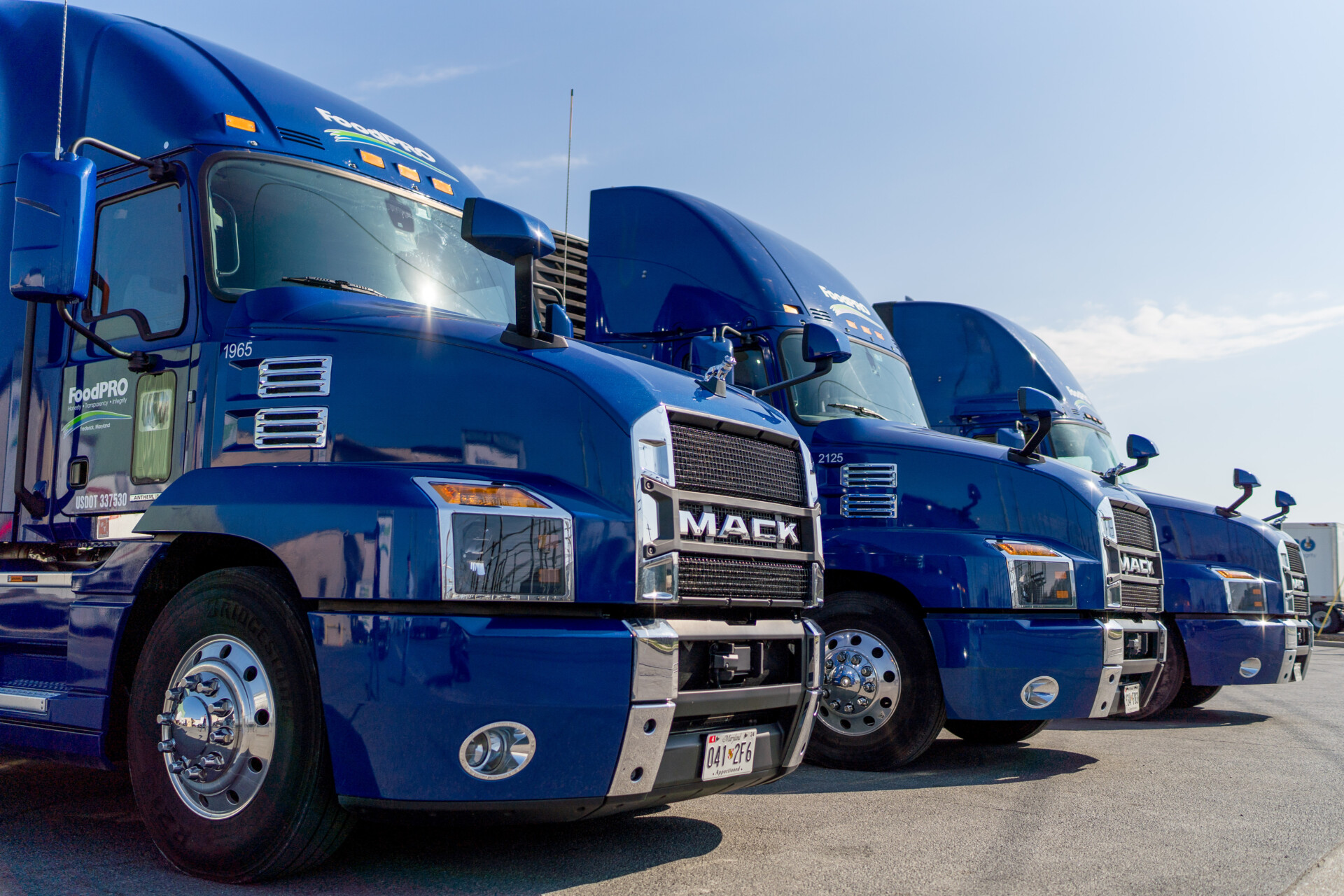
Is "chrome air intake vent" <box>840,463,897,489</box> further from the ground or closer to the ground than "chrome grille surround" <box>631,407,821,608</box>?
further from the ground

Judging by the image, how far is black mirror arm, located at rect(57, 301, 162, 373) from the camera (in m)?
4.92

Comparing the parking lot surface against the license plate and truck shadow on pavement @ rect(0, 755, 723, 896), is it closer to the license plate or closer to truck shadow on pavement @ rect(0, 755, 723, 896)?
truck shadow on pavement @ rect(0, 755, 723, 896)

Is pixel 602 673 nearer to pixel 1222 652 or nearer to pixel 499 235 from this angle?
pixel 499 235

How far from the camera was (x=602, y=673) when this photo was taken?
3.90 meters

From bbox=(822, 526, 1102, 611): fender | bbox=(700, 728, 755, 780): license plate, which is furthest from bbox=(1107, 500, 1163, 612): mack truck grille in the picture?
bbox=(700, 728, 755, 780): license plate

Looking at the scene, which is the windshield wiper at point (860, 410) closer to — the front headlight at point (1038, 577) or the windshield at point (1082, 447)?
the front headlight at point (1038, 577)

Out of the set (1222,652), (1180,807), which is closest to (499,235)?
(1180,807)

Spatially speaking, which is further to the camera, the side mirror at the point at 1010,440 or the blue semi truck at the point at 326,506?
the side mirror at the point at 1010,440

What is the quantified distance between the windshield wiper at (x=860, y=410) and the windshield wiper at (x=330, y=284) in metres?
3.45

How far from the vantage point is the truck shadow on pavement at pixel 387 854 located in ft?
13.8

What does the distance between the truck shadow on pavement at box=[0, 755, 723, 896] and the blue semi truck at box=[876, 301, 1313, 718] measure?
588 cm

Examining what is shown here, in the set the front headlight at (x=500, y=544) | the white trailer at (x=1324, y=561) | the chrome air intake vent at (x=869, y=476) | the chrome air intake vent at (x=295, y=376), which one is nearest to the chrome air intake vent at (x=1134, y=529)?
the chrome air intake vent at (x=869, y=476)

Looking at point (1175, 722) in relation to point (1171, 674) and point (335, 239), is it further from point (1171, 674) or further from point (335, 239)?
point (335, 239)

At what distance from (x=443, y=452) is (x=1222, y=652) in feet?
26.4
